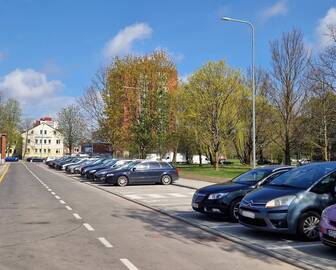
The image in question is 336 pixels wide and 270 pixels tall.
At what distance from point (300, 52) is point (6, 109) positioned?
72106mm

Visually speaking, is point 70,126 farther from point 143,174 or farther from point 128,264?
point 128,264

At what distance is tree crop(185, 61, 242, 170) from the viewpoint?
152 feet

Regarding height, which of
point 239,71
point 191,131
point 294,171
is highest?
point 239,71

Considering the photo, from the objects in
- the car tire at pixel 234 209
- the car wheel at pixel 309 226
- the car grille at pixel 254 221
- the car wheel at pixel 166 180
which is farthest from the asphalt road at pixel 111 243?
the car wheel at pixel 166 180

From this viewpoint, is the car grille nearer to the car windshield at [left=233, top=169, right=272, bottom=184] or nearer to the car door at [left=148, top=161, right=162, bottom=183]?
the car windshield at [left=233, top=169, right=272, bottom=184]

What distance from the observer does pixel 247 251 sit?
928 cm

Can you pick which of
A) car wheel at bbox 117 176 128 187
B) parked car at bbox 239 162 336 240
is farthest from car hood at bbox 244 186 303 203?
car wheel at bbox 117 176 128 187

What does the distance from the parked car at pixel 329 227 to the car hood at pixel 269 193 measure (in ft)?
5.22

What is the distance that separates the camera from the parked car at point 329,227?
841 centimetres

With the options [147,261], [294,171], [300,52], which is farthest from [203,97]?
[147,261]

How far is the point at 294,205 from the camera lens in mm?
10172

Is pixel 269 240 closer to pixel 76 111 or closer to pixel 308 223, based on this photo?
pixel 308 223

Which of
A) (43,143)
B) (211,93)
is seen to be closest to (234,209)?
(211,93)

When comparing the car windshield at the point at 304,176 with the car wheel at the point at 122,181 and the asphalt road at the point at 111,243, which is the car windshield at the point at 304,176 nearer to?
the asphalt road at the point at 111,243
